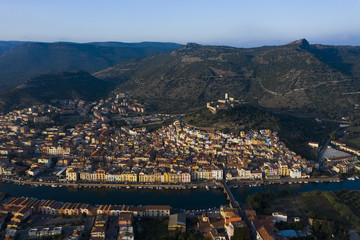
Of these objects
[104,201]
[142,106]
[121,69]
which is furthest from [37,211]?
[121,69]

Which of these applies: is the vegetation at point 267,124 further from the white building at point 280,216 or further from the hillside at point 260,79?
the white building at point 280,216

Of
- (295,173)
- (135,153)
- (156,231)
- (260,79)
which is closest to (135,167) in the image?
(135,153)

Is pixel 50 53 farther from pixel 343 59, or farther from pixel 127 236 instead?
pixel 127 236

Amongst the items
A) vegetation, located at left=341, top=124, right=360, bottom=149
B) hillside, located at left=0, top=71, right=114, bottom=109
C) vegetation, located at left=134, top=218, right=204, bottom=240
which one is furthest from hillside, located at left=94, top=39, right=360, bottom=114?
vegetation, located at left=134, top=218, right=204, bottom=240

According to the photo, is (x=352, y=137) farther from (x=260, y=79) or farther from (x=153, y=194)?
(x=260, y=79)

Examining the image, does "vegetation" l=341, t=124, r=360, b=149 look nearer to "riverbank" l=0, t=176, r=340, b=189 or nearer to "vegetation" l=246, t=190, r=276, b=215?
"riverbank" l=0, t=176, r=340, b=189
